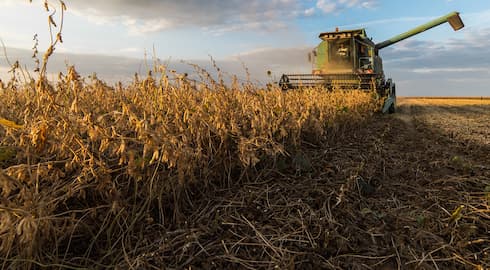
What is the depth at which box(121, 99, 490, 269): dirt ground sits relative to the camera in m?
1.64

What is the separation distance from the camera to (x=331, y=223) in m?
1.86

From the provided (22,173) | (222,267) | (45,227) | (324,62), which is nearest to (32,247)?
(45,227)

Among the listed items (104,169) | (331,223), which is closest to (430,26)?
(331,223)

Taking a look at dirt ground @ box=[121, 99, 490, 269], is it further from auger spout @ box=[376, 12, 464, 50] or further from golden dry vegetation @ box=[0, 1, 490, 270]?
auger spout @ box=[376, 12, 464, 50]

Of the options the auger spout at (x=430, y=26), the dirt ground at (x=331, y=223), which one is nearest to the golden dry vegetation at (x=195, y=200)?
the dirt ground at (x=331, y=223)

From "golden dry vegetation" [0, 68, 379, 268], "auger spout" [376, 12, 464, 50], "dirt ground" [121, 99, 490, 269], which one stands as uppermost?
"auger spout" [376, 12, 464, 50]

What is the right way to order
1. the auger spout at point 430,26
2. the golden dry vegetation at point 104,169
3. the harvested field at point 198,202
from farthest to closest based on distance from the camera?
the auger spout at point 430,26 < the harvested field at point 198,202 < the golden dry vegetation at point 104,169

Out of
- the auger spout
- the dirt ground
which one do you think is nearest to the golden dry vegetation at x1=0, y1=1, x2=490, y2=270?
the dirt ground

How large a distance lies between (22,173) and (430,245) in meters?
2.04

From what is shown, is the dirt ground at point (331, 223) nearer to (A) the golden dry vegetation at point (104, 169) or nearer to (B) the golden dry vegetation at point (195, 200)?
(B) the golden dry vegetation at point (195, 200)

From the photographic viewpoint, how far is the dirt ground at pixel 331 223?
1639 millimetres

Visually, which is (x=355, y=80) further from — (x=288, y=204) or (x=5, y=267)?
(x=5, y=267)

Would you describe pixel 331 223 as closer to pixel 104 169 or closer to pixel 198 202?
pixel 198 202

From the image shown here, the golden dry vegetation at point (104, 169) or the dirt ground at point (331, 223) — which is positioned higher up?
the golden dry vegetation at point (104, 169)
